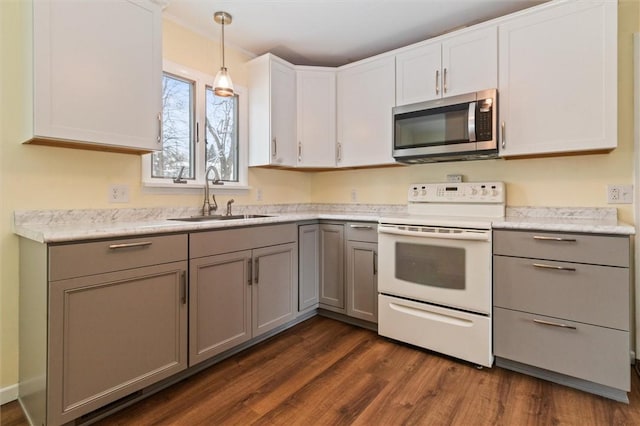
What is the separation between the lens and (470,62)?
2.36 m

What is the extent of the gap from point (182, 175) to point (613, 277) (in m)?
2.81

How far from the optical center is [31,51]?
1.56 metres

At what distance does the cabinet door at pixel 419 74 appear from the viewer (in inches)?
98.7

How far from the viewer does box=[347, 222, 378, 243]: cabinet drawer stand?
8.47 ft

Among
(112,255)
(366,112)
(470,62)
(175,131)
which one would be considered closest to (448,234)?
(470,62)

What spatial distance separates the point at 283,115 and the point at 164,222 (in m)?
1.52

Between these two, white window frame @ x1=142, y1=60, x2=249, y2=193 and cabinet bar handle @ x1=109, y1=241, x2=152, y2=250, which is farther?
white window frame @ x1=142, y1=60, x2=249, y2=193

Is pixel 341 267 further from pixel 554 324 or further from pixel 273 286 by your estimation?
pixel 554 324

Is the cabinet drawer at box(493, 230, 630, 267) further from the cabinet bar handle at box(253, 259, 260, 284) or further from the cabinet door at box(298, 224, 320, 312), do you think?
the cabinet bar handle at box(253, 259, 260, 284)

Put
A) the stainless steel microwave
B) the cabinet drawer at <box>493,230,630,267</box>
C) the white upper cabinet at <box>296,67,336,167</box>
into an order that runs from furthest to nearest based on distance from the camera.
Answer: the white upper cabinet at <box>296,67,336,167</box>, the stainless steel microwave, the cabinet drawer at <box>493,230,630,267</box>

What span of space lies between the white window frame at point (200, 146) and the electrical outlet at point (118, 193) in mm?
132

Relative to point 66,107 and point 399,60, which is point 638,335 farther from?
point 66,107

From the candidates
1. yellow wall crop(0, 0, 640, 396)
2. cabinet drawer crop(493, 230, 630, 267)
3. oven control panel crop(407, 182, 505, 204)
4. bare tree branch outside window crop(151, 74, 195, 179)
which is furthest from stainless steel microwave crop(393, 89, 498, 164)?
bare tree branch outside window crop(151, 74, 195, 179)

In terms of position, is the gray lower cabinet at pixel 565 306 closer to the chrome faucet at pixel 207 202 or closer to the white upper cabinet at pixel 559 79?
the white upper cabinet at pixel 559 79
